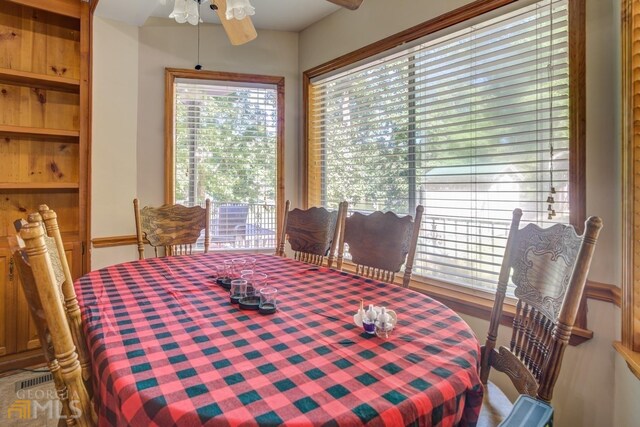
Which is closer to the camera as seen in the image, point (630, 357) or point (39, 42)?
point (630, 357)

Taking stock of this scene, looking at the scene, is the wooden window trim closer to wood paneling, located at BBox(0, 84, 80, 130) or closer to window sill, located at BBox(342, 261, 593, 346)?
window sill, located at BBox(342, 261, 593, 346)

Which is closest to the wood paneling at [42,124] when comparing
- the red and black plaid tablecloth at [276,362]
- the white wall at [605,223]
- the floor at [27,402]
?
the floor at [27,402]

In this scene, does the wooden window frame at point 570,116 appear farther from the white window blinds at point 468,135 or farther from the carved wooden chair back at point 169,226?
the carved wooden chair back at point 169,226

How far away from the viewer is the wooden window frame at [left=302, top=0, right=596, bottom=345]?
1581 mm

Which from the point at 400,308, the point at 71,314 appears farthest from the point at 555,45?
the point at 71,314

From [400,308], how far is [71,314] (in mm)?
1166

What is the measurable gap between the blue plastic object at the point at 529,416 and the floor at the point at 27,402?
2.24 m

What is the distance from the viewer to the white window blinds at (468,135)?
1.74 m

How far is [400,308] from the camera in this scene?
1348 mm

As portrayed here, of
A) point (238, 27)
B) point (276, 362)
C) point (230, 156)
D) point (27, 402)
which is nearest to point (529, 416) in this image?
point (276, 362)

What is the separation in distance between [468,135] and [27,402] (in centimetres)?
301

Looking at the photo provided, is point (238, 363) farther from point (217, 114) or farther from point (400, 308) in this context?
point (217, 114)

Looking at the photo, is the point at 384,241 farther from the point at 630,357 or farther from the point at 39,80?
the point at 39,80

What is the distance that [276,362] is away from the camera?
915 mm
